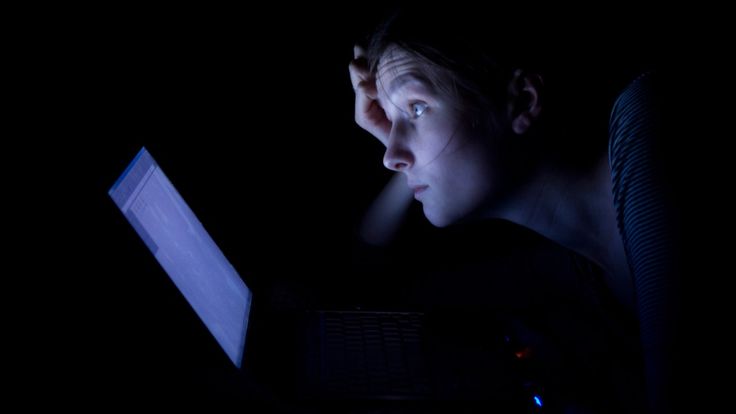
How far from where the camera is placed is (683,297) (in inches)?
29.6

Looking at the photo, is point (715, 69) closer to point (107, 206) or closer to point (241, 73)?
point (107, 206)

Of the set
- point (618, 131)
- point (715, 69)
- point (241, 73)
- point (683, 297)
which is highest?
point (715, 69)

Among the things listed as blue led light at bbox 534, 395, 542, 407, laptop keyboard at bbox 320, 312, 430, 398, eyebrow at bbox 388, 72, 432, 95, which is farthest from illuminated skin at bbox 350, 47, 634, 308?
blue led light at bbox 534, 395, 542, 407

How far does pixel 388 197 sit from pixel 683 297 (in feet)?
3.42

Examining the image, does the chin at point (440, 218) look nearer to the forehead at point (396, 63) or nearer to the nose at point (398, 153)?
the nose at point (398, 153)

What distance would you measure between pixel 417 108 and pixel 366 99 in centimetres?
21

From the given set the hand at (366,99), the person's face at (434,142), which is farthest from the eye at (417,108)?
the hand at (366,99)

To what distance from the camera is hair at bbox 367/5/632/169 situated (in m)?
1.13

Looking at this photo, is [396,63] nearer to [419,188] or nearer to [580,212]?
[419,188]

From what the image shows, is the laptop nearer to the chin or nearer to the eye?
the chin

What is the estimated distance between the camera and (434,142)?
1.15m

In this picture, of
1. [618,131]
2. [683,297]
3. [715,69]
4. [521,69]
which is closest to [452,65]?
[521,69]

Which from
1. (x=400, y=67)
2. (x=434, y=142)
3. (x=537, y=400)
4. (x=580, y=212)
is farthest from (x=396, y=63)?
(x=537, y=400)

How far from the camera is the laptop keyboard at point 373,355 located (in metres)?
0.99
